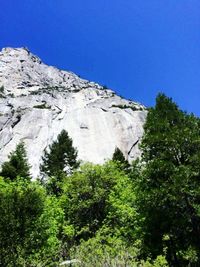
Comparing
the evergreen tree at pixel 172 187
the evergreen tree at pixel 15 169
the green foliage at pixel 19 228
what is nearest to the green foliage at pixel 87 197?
the evergreen tree at pixel 15 169

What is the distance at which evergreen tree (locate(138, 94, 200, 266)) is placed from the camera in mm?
26203

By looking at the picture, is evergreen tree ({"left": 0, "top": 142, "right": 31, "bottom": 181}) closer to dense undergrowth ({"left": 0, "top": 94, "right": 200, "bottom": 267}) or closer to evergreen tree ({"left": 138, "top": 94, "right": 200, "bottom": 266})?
dense undergrowth ({"left": 0, "top": 94, "right": 200, "bottom": 267})

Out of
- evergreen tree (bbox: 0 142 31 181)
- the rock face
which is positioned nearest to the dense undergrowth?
evergreen tree (bbox: 0 142 31 181)

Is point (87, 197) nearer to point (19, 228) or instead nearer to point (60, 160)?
point (60, 160)

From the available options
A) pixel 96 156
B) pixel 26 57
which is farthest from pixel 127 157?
pixel 26 57

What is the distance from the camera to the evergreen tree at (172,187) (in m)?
26.2

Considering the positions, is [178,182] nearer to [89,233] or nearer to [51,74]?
[89,233]

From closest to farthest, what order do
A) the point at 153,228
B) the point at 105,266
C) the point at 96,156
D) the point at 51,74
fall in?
the point at 105,266 → the point at 153,228 → the point at 96,156 → the point at 51,74

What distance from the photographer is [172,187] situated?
26.0 m

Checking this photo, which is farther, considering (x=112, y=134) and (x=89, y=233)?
(x=112, y=134)

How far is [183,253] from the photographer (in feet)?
85.9

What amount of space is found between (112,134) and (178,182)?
50487mm

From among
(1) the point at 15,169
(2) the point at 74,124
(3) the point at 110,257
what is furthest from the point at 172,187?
(2) the point at 74,124

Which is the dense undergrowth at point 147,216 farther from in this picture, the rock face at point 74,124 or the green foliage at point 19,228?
the rock face at point 74,124
